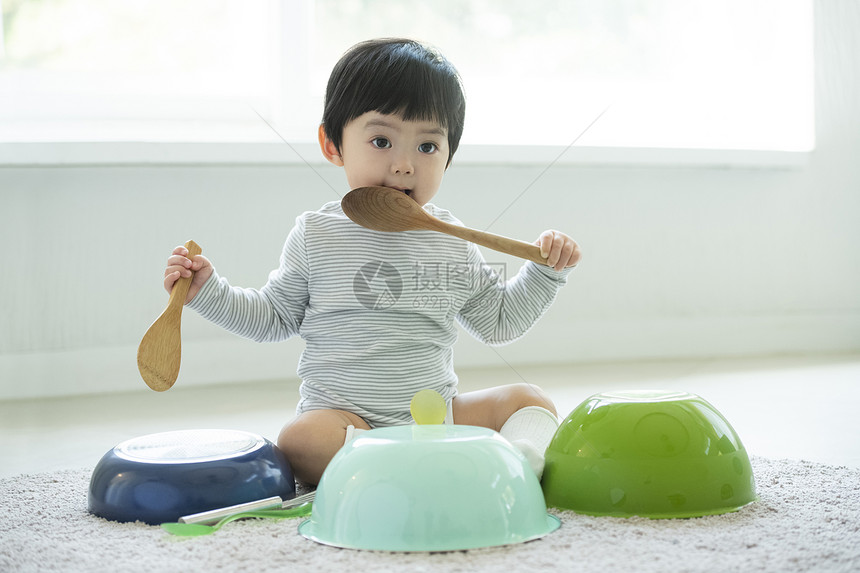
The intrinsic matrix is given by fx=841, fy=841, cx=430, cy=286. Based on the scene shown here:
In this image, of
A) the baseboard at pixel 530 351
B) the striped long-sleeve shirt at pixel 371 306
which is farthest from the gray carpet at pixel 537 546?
the baseboard at pixel 530 351

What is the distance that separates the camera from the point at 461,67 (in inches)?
74.6

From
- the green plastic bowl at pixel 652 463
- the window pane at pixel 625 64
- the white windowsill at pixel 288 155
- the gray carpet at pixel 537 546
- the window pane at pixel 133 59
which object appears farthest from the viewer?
the window pane at pixel 625 64

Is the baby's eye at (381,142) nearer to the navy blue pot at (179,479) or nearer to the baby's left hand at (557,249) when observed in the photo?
the baby's left hand at (557,249)

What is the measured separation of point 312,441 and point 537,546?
275 millimetres

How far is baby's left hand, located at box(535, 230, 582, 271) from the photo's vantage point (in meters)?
0.81

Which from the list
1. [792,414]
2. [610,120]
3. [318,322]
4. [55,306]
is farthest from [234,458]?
[610,120]

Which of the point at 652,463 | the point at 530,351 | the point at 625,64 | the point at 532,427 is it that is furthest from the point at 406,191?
the point at 625,64

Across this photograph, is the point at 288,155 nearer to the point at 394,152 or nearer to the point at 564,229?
the point at 564,229

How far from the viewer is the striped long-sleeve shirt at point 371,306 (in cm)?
86

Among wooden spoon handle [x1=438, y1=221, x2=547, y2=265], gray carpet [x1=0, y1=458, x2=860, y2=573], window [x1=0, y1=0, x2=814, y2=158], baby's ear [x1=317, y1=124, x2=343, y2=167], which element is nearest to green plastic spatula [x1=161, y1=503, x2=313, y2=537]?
gray carpet [x1=0, y1=458, x2=860, y2=573]

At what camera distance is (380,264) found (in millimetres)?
890

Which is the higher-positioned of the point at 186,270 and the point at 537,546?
the point at 186,270

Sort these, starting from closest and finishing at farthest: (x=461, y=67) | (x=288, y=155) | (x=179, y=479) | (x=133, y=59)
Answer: (x=179, y=479) < (x=288, y=155) < (x=133, y=59) < (x=461, y=67)

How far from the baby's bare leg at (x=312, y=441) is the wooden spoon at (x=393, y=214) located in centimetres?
20
